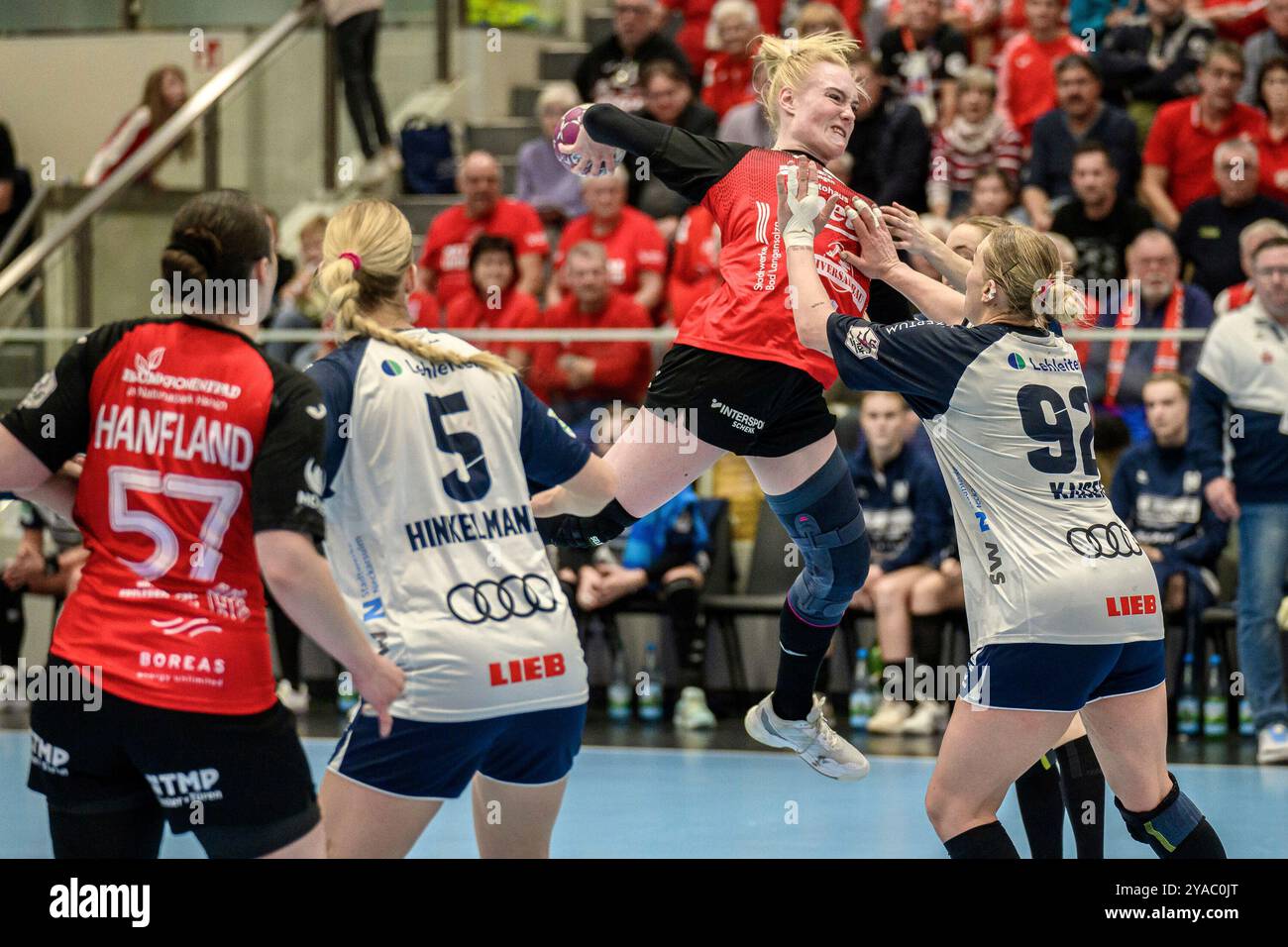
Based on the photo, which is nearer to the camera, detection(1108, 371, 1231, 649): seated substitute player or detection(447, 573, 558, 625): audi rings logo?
detection(447, 573, 558, 625): audi rings logo

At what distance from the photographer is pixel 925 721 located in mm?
8086

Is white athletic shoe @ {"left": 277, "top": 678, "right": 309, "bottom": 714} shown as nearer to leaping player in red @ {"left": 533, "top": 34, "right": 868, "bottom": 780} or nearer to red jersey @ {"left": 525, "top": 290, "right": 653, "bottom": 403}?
red jersey @ {"left": 525, "top": 290, "right": 653, "bottom": 403}

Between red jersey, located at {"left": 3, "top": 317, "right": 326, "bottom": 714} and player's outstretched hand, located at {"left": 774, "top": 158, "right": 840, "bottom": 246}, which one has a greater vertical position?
player's outstretched hand, located at {"left": 774, "top": 158, "right": 840, "bottom": 246}

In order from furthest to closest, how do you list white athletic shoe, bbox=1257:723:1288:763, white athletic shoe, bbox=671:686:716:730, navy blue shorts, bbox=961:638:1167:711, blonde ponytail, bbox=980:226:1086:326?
1. white athletic shoe, bbox=671:686:716:730
2. white athletic shoe, bbox=1257:723:1288:763
3. blonde ponytail, bbox=980:226:1086:326
4. navy blue shorts, bbox=961:638:1167:711

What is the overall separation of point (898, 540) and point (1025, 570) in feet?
14.5

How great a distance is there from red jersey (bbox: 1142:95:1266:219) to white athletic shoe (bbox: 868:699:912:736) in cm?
360

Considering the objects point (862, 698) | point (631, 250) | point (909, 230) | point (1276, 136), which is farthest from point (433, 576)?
point (1276, 136)

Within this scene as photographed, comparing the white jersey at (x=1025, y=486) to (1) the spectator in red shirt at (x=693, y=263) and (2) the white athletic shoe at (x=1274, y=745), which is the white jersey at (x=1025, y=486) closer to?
(2) the white athletic shoe at (x=1274, y=745)

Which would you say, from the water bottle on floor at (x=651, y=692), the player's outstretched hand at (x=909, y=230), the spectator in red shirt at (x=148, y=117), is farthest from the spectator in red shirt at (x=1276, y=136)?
the spectator in red shirt at (x=148, y=117)

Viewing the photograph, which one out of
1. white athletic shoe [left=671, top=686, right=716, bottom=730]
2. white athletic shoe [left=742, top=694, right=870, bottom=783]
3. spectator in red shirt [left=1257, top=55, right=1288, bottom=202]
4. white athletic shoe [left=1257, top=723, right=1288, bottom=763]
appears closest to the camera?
white athletic shoe [left=742, top=694, right=870, bottom=783]

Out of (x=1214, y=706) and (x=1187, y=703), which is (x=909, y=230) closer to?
(x=1187, y=703)

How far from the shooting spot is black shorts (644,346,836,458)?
16.4 ft

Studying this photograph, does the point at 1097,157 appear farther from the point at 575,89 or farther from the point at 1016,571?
the point at 1016,571

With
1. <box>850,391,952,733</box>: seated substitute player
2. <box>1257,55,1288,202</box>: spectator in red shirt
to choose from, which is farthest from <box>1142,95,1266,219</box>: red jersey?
<box>850,391,952,733</box>: seated substitute player
